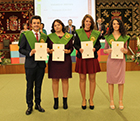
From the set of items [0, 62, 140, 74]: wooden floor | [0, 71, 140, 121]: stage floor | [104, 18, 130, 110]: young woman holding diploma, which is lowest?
[0, 71, 140, 121]: stage floor

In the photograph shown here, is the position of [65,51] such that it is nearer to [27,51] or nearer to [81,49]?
[81,49]

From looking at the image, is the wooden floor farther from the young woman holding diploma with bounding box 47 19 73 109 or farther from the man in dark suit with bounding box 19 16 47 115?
the man in dark suit with bounding box 19 16 47 115

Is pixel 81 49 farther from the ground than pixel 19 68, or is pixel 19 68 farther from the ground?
pixel 81 49

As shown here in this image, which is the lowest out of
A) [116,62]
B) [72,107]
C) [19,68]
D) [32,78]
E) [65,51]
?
[72,107]

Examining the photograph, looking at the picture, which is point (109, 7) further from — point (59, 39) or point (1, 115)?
point (1, 115)

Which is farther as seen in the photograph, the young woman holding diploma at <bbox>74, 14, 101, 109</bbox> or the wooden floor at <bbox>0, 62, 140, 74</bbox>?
the wooden floor at <bbox>0, 62, 140, 74</bbox>

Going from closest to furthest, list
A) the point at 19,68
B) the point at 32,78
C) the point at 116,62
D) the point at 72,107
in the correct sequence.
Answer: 1. the point at 32,78
2. the point at 116,62
3. the point at 72,107
4. the point at 19,68

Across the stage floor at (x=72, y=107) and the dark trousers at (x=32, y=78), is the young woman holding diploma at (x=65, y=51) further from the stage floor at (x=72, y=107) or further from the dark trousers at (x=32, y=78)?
the stage floor at (x=72, y=107)

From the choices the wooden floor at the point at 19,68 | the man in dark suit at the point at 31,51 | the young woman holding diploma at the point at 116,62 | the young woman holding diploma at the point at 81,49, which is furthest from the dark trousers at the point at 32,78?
the wooden floor at the point at 19,68

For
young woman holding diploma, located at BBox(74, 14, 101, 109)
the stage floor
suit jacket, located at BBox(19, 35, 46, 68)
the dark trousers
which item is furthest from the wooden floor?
suit jacket, located at BBox(19, 35, 46, 68)

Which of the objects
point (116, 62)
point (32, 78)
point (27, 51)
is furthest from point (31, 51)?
point (116, 62)

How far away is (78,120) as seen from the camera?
2000mm

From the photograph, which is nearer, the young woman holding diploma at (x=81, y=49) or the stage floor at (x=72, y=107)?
the stage floor at (x=72, y=107)

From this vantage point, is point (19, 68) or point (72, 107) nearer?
point (72, 107)
